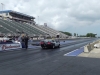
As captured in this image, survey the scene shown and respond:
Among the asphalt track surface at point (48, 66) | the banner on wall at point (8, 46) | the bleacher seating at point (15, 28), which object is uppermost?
the bleacher seating at point (15, 28)

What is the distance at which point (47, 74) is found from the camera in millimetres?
8367

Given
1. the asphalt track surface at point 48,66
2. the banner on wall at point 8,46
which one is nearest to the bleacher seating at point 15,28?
the banner on wall at point 8,46

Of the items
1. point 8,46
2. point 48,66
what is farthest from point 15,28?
point 48,66

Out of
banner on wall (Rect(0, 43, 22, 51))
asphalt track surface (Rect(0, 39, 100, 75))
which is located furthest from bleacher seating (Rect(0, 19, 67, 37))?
asphalt track surface (Rect(0, 39, 100, 75))

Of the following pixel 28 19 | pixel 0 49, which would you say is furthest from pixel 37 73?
pixel 28 19

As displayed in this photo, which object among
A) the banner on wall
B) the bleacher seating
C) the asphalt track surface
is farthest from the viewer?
the bleacher seating

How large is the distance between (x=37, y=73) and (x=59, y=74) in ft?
3.51

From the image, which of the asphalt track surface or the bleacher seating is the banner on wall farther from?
the bleacher seating

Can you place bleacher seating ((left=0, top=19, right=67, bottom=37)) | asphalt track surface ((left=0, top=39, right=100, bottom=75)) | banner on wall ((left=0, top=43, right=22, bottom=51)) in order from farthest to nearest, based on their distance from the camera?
bleacher seating ((left=0, top=19, right=67, bottom=37)) → banner on wall ((left=0, top=43, right=22, bottom=51)) → asphalt track surface ((left=0, top=39, right=100, bottom=75))

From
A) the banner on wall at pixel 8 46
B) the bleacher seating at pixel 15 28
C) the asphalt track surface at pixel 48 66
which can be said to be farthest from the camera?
the bleacher seating at pixel 15 28

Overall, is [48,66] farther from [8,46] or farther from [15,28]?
[15,28]

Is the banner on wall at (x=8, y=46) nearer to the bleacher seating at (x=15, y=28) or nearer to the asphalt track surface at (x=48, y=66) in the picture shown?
the asphalt track surface at (x=48, y=66)

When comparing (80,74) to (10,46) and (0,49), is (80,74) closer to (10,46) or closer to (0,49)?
(0,49)

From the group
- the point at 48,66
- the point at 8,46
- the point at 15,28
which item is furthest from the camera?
the point at 15,28
